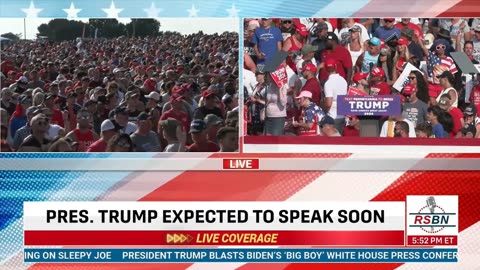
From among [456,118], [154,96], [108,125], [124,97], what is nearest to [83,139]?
[108,125]

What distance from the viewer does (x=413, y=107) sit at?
176 inches

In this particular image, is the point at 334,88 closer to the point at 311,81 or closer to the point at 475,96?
the point at 311,81

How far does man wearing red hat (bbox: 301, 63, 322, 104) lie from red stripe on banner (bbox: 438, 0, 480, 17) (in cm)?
79

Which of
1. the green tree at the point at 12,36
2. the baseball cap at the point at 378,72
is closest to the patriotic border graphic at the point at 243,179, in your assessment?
the green tree at the point at 12,36

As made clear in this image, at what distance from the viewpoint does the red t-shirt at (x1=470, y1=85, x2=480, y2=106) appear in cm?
446

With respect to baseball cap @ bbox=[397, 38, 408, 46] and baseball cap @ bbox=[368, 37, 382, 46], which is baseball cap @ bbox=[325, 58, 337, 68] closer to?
baseball cap @ bbox=[368, 37, 382, 46]

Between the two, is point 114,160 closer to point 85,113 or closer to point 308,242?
point 85,113

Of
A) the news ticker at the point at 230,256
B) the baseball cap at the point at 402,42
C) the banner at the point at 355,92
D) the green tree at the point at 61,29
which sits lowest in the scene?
the news ticker at the point at 230,256

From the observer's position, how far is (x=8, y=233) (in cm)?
460

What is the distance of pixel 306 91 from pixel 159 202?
1.07m

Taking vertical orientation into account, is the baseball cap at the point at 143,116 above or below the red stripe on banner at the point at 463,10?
below

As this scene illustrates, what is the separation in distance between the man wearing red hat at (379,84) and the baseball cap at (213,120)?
89cm

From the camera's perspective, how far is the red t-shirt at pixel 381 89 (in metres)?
4.48

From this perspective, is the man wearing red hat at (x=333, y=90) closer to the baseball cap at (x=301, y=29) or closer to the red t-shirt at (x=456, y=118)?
the baseball cap at (x=301, y=29)
